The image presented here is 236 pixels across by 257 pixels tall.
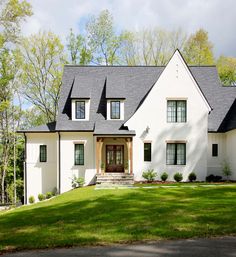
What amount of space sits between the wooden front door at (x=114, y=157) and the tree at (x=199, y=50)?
20280 mm

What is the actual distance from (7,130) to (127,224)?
30.8 meters

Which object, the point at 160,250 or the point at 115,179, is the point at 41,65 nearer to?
the point at 115,179

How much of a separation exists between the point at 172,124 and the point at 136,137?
2650mm

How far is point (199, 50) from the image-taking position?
40.9 m

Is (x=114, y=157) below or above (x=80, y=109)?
below

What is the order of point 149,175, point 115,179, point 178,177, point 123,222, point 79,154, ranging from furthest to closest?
point 79,154
point 178,177
point 149,175
point 115,179
point 123,222

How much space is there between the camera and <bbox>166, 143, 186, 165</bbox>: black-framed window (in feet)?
77.9

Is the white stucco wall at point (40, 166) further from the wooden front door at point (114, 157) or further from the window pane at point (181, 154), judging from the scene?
the window pane at point (181, 154)

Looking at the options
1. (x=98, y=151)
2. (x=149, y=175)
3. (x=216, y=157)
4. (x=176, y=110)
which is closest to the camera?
(x=98, y=151)

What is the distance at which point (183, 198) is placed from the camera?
14.7 meters

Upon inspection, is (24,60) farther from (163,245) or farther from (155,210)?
(163,245)

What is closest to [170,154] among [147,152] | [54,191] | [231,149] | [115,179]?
[147,152]

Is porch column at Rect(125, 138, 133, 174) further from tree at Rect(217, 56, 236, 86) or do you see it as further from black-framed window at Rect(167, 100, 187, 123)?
tree at Rect(217, 56, 236, 86)

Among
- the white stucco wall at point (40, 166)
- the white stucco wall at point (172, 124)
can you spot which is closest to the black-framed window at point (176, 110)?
the white stucco wall at point (172, 124)
